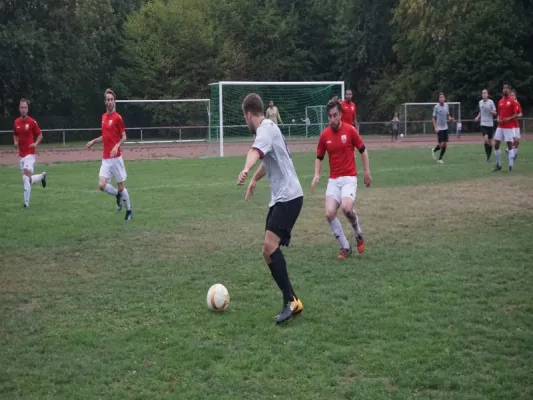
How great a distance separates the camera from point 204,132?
1548 inches

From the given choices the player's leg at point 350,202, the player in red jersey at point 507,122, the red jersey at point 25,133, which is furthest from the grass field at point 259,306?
the player in red jersey at point 507,122

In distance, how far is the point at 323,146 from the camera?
31.9 feet

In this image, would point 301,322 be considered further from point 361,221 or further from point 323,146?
point 361,221

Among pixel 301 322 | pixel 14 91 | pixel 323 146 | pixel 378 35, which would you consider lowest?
pixel 301 322

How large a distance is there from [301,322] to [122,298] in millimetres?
2055

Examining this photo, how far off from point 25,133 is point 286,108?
21.6 metres

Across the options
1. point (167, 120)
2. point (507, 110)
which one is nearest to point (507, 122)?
point (507, 110)

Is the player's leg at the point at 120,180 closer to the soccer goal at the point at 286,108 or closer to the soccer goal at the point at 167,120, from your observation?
the soccer goal at the point at 286,108

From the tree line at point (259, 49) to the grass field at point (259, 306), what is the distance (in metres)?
32.9

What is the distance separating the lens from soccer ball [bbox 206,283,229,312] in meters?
7.03

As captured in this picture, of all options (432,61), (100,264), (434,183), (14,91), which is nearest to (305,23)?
(432,61)

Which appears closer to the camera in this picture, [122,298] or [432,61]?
[122,298]

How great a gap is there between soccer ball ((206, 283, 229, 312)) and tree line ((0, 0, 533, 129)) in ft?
122

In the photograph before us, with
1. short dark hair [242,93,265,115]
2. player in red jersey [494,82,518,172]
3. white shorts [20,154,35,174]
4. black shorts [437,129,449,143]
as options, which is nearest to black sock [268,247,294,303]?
short dark hair [242,93,265,115]
